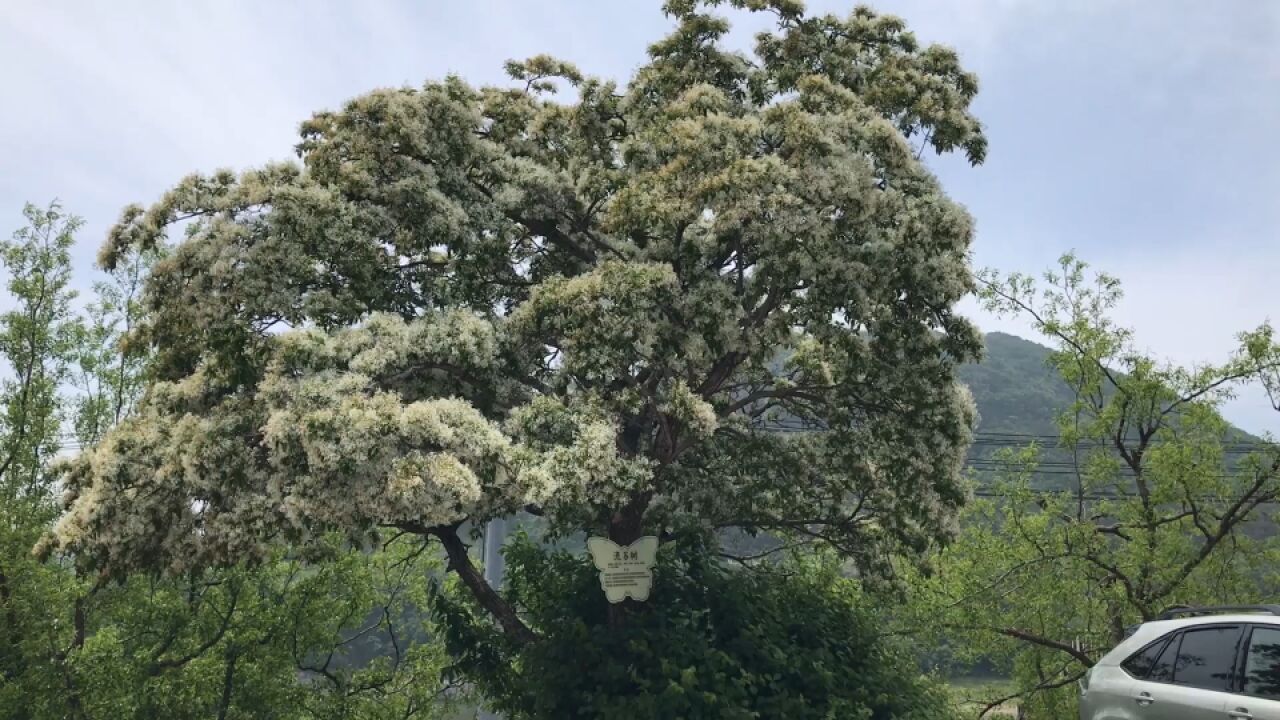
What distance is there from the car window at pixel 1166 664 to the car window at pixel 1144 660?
0.14 feet

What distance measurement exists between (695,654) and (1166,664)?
15.5 feet

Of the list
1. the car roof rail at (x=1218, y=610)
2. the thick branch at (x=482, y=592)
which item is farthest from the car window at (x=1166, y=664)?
the thick branch at (x=482, y=592)

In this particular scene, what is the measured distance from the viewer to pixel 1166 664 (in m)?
7.52

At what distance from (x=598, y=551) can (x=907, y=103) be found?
277 inches

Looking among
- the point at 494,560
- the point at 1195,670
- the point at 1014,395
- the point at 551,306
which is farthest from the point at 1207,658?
the point at 1014,395

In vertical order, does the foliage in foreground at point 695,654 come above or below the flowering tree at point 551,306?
below

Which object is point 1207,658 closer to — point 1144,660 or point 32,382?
point 1144,660

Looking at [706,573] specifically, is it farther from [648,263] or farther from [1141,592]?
[1141,592]

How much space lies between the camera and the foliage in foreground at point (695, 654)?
9.97 m

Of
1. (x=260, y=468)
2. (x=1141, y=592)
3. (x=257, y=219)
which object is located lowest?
(x=1141, y=592)

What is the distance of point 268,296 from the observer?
9.63m

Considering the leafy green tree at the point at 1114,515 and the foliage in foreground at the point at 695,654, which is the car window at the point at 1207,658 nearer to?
the foliage in foreground at the point at 695,654

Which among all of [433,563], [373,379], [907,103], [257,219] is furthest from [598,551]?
[433,563]

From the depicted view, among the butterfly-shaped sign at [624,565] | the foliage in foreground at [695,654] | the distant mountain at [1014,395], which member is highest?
the distant mountain at [1014,395]
